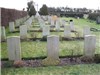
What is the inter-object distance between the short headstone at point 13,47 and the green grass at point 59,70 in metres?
0.98

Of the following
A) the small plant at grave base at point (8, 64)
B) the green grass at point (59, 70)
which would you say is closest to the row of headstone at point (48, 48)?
the small plant at grave base at point (8, 64)

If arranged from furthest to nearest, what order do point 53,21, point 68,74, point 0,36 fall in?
1. point 53,21
2. point 0,36
3. point 68,74

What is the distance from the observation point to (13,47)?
9.06 m

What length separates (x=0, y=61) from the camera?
30.2 feet

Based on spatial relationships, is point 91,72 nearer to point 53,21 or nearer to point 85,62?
point 85,62

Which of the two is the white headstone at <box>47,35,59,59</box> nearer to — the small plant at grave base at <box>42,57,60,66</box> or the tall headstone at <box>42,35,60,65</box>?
the tall headstone at <box>42,35,60,65</box>

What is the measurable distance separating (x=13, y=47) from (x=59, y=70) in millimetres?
2112

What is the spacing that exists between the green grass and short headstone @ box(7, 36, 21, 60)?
0.98 metres

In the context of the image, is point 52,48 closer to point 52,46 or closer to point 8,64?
point 52,46

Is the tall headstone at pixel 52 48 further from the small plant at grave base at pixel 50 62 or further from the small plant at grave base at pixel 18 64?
the small plant at grave base at pixel 18 64

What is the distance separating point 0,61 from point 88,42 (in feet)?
11.6

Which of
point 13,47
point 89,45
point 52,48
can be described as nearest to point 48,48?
point 52,48

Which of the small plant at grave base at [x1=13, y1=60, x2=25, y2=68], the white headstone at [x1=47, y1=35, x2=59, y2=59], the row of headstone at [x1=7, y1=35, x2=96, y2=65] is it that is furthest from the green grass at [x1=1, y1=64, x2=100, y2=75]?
the white headstone at [x1=47, y1=35, x2=59, y2=59]

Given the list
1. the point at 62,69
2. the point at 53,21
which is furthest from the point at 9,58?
the point at 53,21
